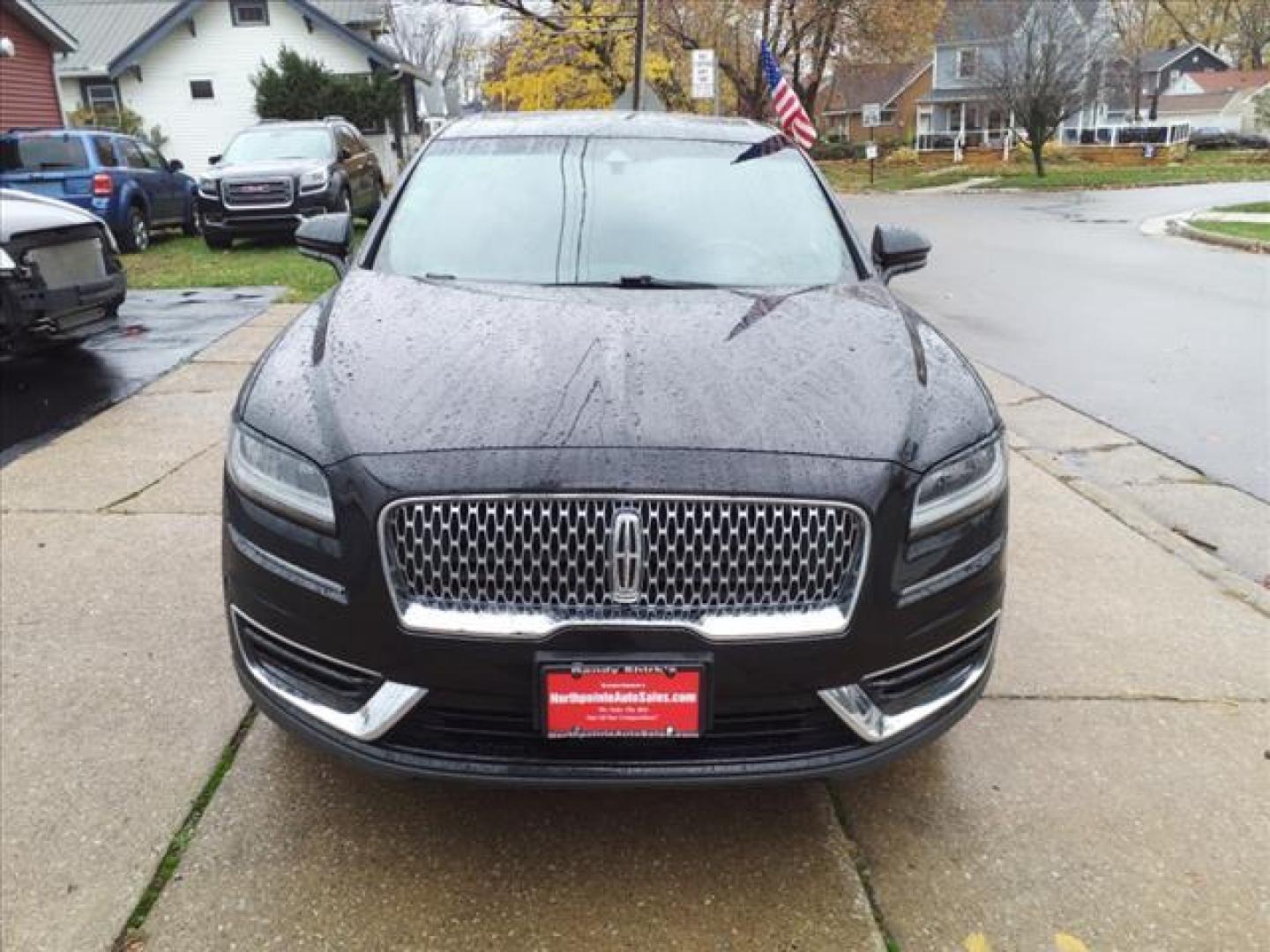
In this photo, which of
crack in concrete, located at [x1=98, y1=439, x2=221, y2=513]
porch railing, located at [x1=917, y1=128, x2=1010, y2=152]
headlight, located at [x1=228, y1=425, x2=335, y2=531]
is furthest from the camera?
porch railing, located at [x1=917, y1=128, x2=1010, y2=152]

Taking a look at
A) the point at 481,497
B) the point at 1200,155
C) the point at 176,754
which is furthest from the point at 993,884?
the point at 1200,155

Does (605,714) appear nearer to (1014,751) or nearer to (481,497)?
(481,497)

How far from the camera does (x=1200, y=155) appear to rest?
163 feet

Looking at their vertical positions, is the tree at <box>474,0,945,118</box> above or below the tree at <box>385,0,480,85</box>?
below

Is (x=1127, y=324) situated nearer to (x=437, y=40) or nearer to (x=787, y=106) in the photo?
(x=787, y=106)

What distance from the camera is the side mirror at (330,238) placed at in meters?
3.84

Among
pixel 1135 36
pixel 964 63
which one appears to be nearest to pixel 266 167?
pixel 964 63

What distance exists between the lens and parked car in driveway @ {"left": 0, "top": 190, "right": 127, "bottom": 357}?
6.16 m

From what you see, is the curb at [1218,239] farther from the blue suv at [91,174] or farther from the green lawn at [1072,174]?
the blue suv at [91,174]

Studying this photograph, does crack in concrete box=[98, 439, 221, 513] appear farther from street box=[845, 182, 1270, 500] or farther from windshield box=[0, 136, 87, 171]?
windshield box=[0, 136, 87, 171]

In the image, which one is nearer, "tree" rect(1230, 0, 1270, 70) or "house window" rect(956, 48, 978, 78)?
"house window" rect(956, 48, 978, 78)

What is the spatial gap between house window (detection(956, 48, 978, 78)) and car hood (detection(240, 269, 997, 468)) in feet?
161

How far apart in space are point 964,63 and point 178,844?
56.3m

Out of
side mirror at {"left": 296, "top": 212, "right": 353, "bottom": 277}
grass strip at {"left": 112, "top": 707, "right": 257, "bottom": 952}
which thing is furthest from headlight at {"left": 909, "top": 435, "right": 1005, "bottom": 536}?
side mirror at {"left": 296, "top": 212, "right": 353, "bottom": 277}
